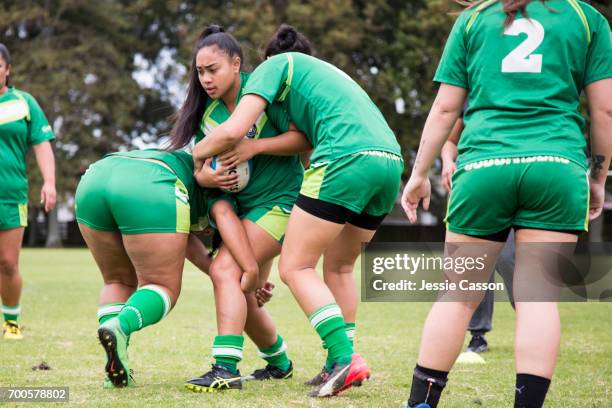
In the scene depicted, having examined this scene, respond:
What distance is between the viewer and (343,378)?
15.1 feet

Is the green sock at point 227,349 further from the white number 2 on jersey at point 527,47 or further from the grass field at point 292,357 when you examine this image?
the white number 2 on jersey at point 527,47

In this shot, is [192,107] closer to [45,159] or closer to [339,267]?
[339,267]

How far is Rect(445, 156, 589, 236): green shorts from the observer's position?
3.54 meters

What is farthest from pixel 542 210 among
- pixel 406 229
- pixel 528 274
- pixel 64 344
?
pixel 406 229

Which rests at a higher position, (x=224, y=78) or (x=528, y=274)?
(x=224, y=78)

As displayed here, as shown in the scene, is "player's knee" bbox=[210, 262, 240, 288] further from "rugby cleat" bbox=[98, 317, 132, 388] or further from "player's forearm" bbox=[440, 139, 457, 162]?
"player's forearm" bbox=[440, 139, 457, 162]

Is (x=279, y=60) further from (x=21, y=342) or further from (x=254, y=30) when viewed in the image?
(x=254, y=30)

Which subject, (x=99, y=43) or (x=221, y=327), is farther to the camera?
(x=99, y=43)

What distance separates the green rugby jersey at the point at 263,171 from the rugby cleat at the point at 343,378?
1.06 m

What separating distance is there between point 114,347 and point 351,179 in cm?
151

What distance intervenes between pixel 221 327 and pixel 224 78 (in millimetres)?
1419

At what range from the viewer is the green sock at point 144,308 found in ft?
15.6

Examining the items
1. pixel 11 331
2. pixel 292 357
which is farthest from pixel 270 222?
pixel 11 331

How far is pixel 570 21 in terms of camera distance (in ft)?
11.9
